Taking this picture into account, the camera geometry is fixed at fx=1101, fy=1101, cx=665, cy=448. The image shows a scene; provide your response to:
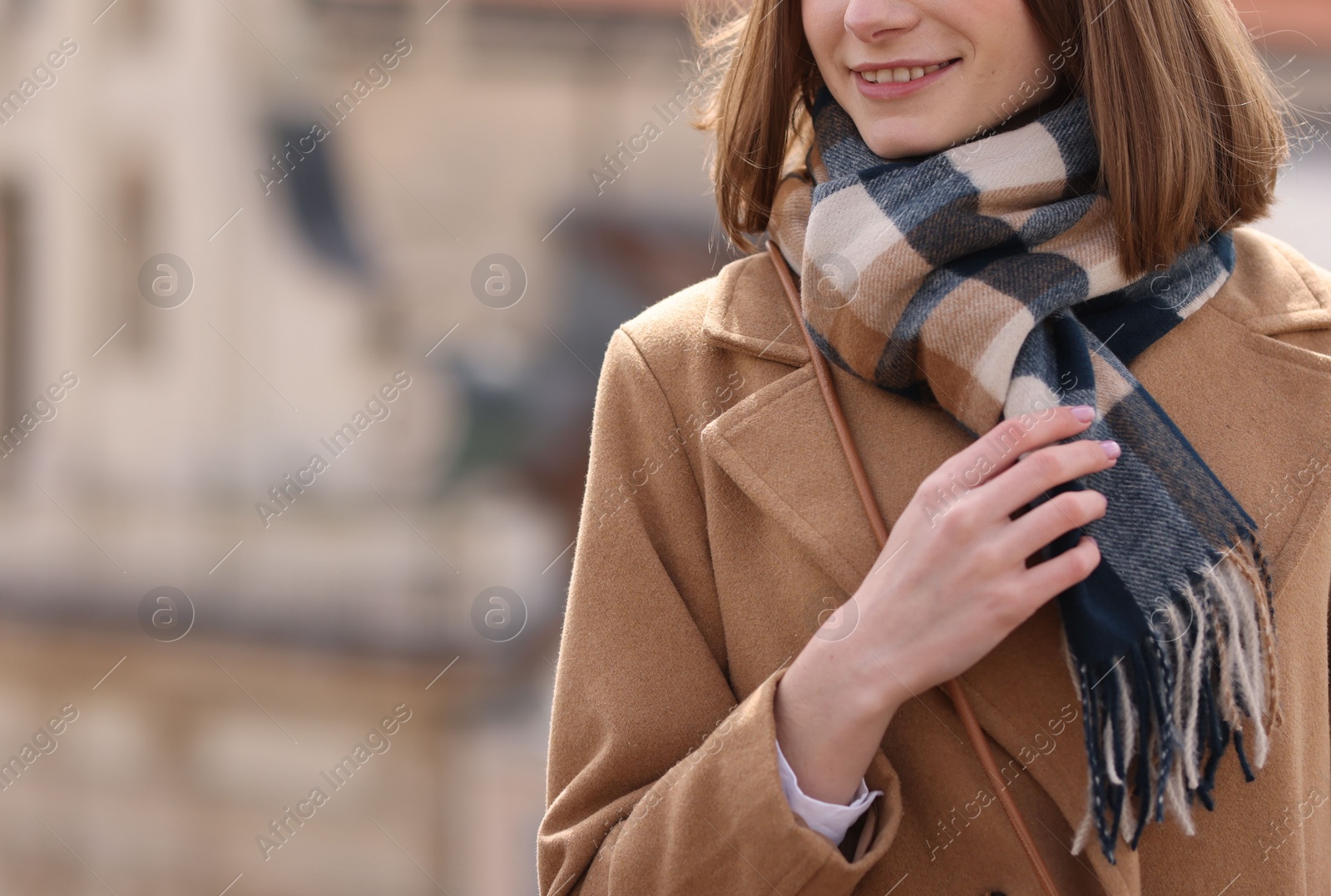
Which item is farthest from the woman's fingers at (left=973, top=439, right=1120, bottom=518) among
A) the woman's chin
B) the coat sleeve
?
the woman's chin

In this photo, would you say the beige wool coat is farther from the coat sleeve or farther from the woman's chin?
the woman's chin

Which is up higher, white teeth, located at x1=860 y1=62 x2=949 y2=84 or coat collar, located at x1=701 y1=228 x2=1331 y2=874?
white teeth, located at x1=860 y1=62 x2=949 y2=84

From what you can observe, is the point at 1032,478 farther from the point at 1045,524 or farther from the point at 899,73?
the point at 899,73

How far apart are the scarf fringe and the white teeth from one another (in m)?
0.56

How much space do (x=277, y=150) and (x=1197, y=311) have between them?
19.0 feet

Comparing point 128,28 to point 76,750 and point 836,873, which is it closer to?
point 76,750

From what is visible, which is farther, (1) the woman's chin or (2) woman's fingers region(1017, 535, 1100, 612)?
(1) the woman's chin

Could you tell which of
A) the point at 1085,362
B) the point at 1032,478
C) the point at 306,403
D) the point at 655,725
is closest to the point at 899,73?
the point at 1085,362

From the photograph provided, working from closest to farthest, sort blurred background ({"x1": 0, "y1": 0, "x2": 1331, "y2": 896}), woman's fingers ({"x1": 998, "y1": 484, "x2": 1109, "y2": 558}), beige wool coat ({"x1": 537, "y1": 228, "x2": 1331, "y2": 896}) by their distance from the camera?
1. woman's fingers ({"x1": 998, "y1": 484, "x2": 1109, "y2": 558})
2. beige wool coat ({"x1": 537, "y1": 228, "x2": 1331, "y2": 896})
3. blurred background ({"x1": 0, "y1": 0, "x2": 1331, "y2": 896})

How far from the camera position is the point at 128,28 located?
6332 mm

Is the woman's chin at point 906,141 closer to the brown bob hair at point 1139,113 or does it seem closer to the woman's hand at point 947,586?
the brown bob hair at point 1139,113

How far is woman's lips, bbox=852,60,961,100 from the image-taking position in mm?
1161

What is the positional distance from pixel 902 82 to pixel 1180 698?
676 millimetres

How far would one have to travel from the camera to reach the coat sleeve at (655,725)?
1.02 metres
